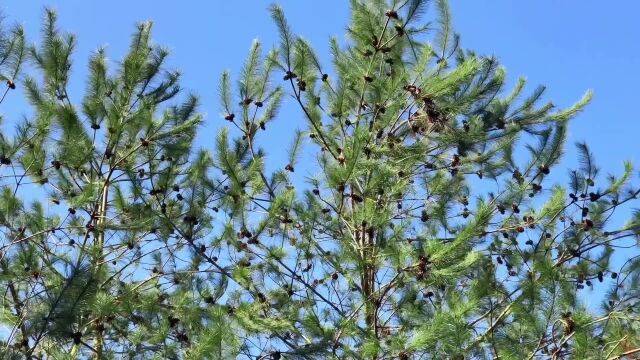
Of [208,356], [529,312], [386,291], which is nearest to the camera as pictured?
[208,356]

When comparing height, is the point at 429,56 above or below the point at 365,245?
above

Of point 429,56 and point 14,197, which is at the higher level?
point 429,56

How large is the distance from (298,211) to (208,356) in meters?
1.94

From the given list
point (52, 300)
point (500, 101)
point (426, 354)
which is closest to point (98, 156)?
point (52, 300)

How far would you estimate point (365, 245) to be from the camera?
5.28 meters

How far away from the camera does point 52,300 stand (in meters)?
3.80

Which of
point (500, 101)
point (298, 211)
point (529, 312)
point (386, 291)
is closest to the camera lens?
point (529, 312)

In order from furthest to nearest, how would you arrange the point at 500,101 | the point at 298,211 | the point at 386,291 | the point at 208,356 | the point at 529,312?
the point at 500,101, the point at 298,211, the point at 386,291, the point at 529,312, the point at 208,356

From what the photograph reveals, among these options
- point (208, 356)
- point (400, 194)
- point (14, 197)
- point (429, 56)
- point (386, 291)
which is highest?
point (429, 56)

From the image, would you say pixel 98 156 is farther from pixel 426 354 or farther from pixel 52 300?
pixel 426 354

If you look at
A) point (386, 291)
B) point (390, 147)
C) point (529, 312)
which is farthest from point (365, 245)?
point (529, 312)

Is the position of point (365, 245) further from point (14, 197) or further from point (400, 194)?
point (14, 197)

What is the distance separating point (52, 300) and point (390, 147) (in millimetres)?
2739

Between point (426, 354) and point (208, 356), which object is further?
point (426, 354)
